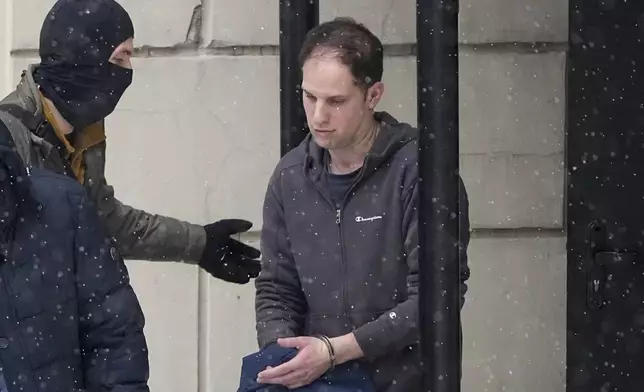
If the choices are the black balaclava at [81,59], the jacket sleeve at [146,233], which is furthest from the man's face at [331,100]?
the jacket sleeve at [146,233]

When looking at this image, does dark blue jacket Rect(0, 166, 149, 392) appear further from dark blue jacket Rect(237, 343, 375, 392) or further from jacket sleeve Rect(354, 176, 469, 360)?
jacket sleeve Rect(354, 176, 469, 360)

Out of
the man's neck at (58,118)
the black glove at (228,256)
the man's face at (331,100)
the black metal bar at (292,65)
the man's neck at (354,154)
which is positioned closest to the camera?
the man's face at (331,100)

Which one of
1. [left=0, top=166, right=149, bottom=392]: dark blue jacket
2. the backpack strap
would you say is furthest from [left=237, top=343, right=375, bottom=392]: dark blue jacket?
the backpack strap

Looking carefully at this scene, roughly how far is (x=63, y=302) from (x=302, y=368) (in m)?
0.64

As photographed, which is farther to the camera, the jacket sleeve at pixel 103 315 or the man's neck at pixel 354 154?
the man's neck at pixel 354 154

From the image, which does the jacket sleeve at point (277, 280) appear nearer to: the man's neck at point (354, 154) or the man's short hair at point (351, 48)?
the man's neck at point (354, 154)

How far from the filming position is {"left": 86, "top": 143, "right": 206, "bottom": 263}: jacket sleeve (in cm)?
376

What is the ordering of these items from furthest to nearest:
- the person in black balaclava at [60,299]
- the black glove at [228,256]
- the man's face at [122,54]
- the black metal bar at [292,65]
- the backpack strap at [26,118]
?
the black glove at [228,256], the black metal bar at [292,65], the man's face at [122,54], the backpack strap at [26,118], the person in black balaclava at [60,299]

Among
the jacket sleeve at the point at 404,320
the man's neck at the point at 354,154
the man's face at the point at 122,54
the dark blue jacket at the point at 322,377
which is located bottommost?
the dark blue jacket at the point at 322,377

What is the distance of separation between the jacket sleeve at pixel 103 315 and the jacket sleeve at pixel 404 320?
0.59m

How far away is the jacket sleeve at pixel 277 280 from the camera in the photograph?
313 cm

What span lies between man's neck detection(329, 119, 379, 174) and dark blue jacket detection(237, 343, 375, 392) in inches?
20.0

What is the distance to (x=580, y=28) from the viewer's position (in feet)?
12.5

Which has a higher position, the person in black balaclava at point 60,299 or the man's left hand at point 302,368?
the person in black balaclava at point 60,299
